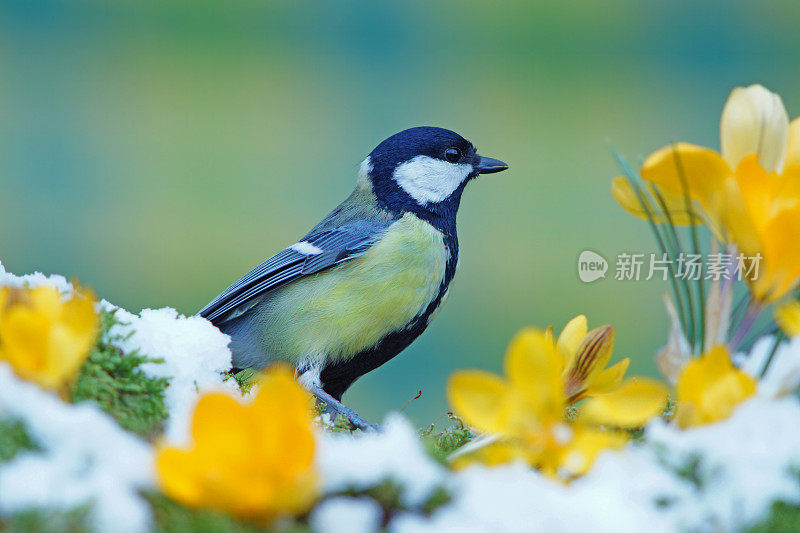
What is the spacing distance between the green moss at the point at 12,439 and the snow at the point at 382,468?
15 centimetres

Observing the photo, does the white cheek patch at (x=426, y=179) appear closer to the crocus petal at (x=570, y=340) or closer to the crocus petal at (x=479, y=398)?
the crocus petal at (x=570, y=340)

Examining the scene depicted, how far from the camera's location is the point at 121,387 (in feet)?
1.60

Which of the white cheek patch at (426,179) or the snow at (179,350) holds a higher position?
the white cheek patch at (426,179)

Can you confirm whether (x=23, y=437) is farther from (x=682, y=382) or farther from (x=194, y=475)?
(x=682, y=382)

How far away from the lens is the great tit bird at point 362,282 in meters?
1.06

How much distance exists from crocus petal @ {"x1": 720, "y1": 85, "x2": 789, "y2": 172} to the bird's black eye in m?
0.78

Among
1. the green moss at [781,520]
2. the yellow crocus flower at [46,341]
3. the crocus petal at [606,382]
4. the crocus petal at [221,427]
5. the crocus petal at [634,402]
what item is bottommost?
the green moss at [781,520]

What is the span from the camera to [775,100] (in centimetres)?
50

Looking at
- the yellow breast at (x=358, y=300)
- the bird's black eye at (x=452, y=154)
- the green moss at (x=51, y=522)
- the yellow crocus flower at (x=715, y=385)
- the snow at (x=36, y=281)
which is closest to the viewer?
the green moss at (x=51, y=522)

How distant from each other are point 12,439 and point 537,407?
0.26 meters

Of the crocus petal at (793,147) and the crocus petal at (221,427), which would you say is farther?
the crocus petal at (793,147)

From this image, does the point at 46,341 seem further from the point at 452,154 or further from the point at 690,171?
the point at 452,154

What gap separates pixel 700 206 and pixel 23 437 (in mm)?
413

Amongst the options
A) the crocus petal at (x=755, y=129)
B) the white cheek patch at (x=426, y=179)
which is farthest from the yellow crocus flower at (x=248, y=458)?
the white cheek patch at (x=426, y=179)
